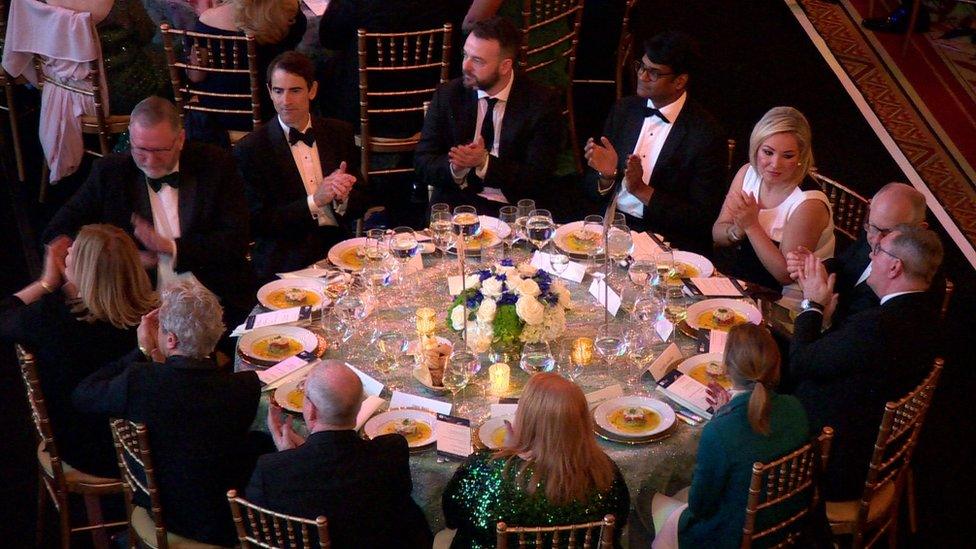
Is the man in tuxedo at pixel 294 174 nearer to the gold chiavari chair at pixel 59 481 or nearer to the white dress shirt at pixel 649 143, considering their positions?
the white dress shirt at pixel 649 143

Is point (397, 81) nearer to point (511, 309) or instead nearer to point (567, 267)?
point (567, 267)

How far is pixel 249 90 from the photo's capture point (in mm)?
6035

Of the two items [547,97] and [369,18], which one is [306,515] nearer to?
[547,97]

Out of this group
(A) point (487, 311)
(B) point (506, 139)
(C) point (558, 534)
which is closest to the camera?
(C) point (558, 534)

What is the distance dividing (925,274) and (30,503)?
359 cm

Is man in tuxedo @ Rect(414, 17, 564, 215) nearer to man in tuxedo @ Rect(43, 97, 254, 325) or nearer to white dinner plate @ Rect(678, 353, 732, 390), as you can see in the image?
man in tuxedo @ Rect(43, 97, 254, 325)

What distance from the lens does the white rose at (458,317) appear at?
158 inches

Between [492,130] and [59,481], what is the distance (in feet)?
8.65

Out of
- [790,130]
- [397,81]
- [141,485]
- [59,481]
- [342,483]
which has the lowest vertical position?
[59,481]

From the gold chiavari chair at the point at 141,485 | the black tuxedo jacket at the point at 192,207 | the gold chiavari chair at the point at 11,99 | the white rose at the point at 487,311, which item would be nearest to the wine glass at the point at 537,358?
the white rose at the point at 487,311

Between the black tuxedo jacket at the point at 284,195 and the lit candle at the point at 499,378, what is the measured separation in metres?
1.72

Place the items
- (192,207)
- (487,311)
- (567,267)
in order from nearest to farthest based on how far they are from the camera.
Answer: (487,311) < (567,267) < (192,207)

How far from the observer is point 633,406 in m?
3.78

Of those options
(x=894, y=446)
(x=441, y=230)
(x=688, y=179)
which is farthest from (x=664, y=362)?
(x=688, y=179)
